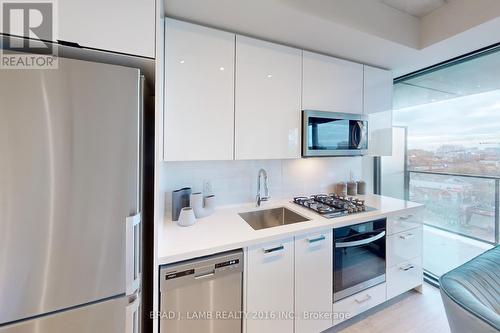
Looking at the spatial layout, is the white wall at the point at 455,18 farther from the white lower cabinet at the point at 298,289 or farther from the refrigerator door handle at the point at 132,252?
the refrigerator door handle at the point at 132,252

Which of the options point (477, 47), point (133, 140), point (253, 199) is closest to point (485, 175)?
point (477, 47)

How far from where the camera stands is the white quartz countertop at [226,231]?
3.67 ft

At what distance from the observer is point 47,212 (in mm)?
781

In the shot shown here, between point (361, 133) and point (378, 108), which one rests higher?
point (378, 108)

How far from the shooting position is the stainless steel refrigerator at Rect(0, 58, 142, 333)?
0.74 meters

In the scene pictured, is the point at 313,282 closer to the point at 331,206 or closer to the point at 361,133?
the point at 331,206

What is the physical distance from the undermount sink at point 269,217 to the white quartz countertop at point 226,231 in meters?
0.05

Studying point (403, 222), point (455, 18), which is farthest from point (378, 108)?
point (403, 222)

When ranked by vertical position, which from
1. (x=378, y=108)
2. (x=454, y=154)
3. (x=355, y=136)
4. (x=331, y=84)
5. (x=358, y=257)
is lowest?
(x=358, y=257)

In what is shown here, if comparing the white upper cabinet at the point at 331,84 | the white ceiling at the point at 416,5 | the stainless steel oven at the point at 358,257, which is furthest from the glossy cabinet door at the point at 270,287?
the white ceiling at the point at 416,5

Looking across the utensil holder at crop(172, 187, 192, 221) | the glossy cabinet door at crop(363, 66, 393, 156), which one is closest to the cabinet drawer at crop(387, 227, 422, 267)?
the glossy cabinet door at crop(363, 66, 393, 156)

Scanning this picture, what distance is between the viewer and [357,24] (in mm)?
1520

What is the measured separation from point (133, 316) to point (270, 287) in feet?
2.55

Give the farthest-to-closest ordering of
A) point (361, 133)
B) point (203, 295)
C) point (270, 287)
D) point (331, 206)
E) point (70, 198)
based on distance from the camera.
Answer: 1. point (361, 133)
2. point (331, 206)
3. point (270, 287)
4. point (203, 295)
5. point (70, 198)
